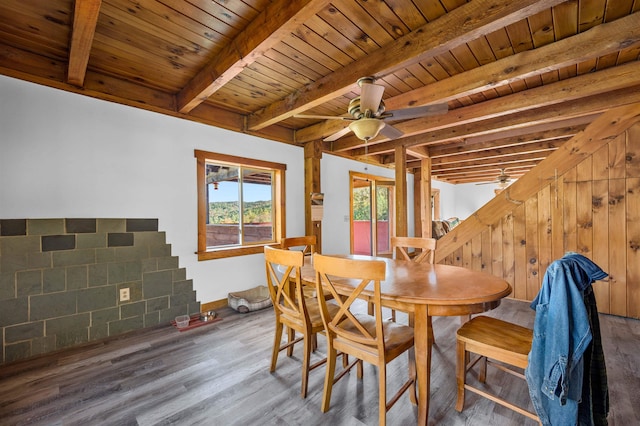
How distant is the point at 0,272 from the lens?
233 cm

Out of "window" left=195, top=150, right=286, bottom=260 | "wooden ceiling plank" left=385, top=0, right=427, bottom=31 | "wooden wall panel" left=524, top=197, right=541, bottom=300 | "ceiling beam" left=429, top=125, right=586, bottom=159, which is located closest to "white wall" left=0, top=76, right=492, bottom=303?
"window" left=195, top=150, right=286, bottom=260

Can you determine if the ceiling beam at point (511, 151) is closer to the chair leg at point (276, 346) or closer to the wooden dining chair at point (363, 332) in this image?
the wooden dining chair at point (363, 332)

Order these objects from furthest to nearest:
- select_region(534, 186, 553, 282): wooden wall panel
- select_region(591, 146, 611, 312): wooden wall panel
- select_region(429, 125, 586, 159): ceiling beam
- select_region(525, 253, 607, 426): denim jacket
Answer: select_region(429, 125, 586, 159): ceiling beam → select_region(534, 186, 553, 282): wooden wall panel → select_region(591, 146, 611, 312): wooden wall panel → select_region(525, 253, 607, 426): denim jacket

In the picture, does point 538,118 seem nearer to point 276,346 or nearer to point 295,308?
point 295,308

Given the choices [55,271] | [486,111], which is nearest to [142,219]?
[55,271]

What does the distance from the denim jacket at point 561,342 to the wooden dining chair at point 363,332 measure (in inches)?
25.1

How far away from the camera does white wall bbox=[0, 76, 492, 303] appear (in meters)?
2.41

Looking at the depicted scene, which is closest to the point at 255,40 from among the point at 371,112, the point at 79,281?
the point at 371,112

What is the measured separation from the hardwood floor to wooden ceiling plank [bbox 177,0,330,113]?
237cm

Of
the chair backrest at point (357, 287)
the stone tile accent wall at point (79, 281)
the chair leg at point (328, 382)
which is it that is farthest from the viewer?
the stone tile accent wall at point (79, 281)

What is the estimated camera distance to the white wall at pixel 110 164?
2406 millimetres


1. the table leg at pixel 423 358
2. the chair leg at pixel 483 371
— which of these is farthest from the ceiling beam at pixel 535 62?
the chair leg at pixel 483 371

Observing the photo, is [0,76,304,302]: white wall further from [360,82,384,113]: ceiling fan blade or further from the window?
[360,82,384,113]: ceiling fan blade

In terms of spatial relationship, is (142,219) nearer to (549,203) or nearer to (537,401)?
(537,401)
